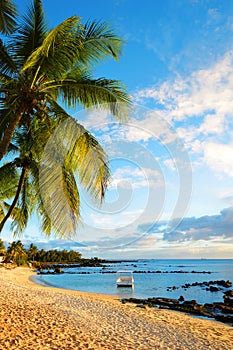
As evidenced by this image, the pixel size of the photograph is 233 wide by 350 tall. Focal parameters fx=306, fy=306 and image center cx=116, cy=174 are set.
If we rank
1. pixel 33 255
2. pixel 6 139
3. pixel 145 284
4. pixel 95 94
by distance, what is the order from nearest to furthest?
pixel 6 139
pixel 95 94
pixel 145 284
pixel 33 255

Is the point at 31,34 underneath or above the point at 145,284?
above

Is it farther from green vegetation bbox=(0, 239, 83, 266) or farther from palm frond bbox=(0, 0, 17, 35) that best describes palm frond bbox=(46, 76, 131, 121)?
green vegetation bbox=(0, 239, 83, 266)

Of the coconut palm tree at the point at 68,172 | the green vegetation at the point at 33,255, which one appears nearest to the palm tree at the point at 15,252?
the green vegetation at the point at 33,255

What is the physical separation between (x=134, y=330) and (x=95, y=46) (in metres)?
8.23

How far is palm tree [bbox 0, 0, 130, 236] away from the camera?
6.23 metres

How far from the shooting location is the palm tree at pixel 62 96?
6.23 metres

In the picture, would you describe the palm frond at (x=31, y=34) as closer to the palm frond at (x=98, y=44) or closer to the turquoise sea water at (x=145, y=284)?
the palm frond at (x=98, y=44)

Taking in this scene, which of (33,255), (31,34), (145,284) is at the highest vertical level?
(31,34)

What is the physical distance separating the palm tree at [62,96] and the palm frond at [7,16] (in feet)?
0.77

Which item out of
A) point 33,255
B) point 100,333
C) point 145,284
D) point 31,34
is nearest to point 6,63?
point 31,34

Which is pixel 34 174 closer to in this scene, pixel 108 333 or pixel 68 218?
pixel 68 218

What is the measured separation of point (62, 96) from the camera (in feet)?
24.6

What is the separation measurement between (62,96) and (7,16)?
2074mm

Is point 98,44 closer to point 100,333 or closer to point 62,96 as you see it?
A: point 62,96
